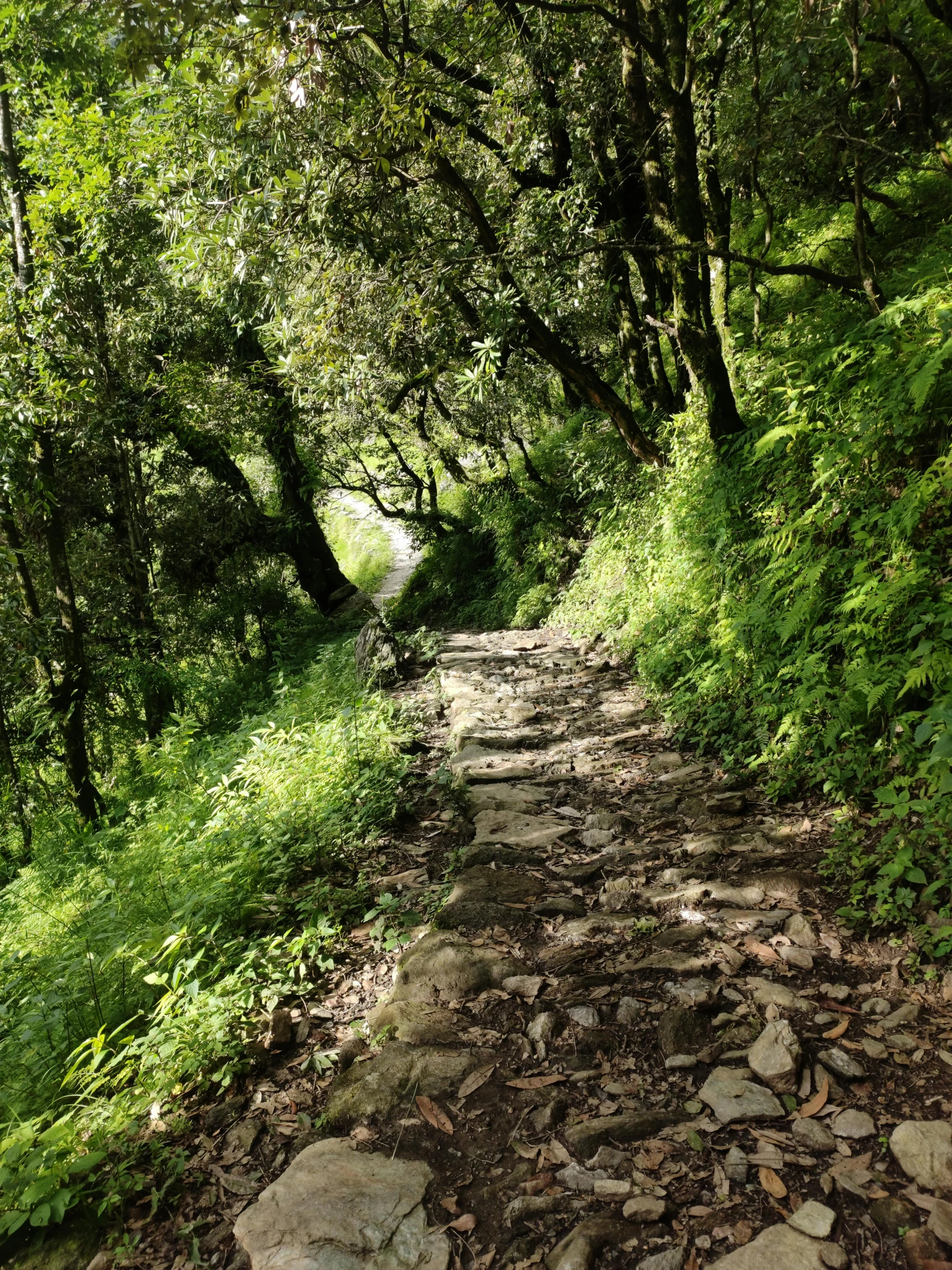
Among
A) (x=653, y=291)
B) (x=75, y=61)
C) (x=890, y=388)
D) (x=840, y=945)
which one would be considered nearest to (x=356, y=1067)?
(x=840, y=945)

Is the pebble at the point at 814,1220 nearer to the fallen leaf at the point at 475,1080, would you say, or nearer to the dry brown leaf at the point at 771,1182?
the dry brown leaf at the point at 771,1182

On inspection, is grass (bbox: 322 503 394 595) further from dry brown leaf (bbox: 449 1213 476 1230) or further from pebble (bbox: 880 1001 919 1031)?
dry brown leaf (bbox: 449 1213 476 1230)

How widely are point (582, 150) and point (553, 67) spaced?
0.93 meters

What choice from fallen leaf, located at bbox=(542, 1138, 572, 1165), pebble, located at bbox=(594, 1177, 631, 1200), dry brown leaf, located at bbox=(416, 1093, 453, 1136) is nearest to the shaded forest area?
dry brown leaf, located at bbox=(416, 1093, 453, 1136)

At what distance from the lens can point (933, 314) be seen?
4.65m

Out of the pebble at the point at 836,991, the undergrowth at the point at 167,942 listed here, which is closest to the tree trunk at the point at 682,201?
the undergrowth at the point at 167,942

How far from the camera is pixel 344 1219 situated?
7.71ft

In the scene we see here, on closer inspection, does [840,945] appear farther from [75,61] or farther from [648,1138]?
[75,61]

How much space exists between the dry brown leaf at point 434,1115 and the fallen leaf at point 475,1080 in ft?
0.33

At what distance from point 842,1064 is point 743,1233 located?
72 cm

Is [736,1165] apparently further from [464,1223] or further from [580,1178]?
[464,1223]

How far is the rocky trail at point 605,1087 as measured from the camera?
2.18 metres

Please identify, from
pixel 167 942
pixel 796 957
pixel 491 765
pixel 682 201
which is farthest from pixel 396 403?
pixel 796 957

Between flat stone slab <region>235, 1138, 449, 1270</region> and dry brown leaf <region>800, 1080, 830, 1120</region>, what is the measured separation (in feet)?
3.97
